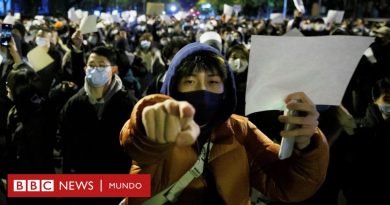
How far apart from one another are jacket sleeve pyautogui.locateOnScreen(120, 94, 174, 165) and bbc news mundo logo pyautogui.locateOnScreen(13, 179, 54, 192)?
0.92 meters

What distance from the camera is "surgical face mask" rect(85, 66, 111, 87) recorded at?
133 inches

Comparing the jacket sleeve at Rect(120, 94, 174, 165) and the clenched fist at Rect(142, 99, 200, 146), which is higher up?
the clenched fist at Rect(142, 99, 200, 146)

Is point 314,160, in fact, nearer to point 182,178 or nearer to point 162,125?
point 182,178

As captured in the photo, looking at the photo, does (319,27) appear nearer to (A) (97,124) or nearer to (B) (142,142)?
(A) (97,124)

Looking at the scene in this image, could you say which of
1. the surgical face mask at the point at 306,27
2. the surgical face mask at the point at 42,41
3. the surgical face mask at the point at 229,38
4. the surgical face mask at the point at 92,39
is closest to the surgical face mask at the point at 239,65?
the surgical face mask at the point at 42,41

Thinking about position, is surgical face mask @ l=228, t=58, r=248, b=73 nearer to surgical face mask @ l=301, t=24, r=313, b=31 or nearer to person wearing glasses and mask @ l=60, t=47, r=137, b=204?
person wearing glasses and mask @ l=60, t=47, r=137, b=204

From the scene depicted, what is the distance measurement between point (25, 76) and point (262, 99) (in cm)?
257

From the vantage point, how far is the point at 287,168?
1602 millimetres

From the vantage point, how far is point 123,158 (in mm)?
3137

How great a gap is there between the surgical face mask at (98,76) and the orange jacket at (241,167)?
5.89 feet

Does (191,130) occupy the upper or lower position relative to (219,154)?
upper

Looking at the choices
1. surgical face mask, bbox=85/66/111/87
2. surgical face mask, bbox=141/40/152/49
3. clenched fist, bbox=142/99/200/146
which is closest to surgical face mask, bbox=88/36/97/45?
surgical face mask, bbox=141/40/152/49

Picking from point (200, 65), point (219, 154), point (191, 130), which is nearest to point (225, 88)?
point (200, 65)

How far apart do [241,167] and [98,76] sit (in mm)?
2039
